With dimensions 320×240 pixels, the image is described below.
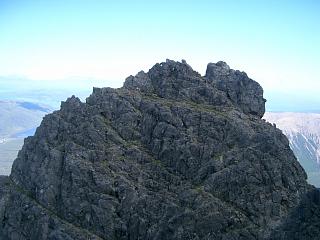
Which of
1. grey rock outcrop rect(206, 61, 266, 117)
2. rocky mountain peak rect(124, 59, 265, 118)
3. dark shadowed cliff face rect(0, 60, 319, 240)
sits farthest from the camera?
grey rock outcrop rect(206, 61, 266, 117)

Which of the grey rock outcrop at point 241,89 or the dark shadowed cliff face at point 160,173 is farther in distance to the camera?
the grey rock outcrop at point 241,89

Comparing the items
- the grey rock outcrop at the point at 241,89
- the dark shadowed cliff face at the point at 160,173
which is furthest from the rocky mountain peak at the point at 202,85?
the dark shadowed cliff face at the point at 160,173

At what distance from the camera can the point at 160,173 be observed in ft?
280

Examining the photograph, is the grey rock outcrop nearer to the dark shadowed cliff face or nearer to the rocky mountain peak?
the rocky mountain peak

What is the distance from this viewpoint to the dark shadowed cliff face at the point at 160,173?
75.8 metres

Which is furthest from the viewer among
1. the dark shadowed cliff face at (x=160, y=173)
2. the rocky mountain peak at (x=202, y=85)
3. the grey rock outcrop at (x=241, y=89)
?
the grey rock outcrop at (x=241, y=89)

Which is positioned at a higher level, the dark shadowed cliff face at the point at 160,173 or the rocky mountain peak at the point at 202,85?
the rocky mountain peak at the point at 202,85

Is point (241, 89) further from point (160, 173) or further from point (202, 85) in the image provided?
point (160, 173)

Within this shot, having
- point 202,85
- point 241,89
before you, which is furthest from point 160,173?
point 241,89

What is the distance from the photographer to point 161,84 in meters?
104

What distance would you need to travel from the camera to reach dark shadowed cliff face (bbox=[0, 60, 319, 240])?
2985 inches

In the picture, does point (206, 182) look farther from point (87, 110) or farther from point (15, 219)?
point (15, 219)

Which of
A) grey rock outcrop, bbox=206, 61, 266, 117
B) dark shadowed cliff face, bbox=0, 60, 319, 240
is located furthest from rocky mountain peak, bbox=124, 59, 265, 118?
dark shadowed cliff face, bbox=0, 60, 319, 240

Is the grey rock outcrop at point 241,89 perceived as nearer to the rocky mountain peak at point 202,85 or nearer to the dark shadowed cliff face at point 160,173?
the rocky mountain peak at point 202,85
